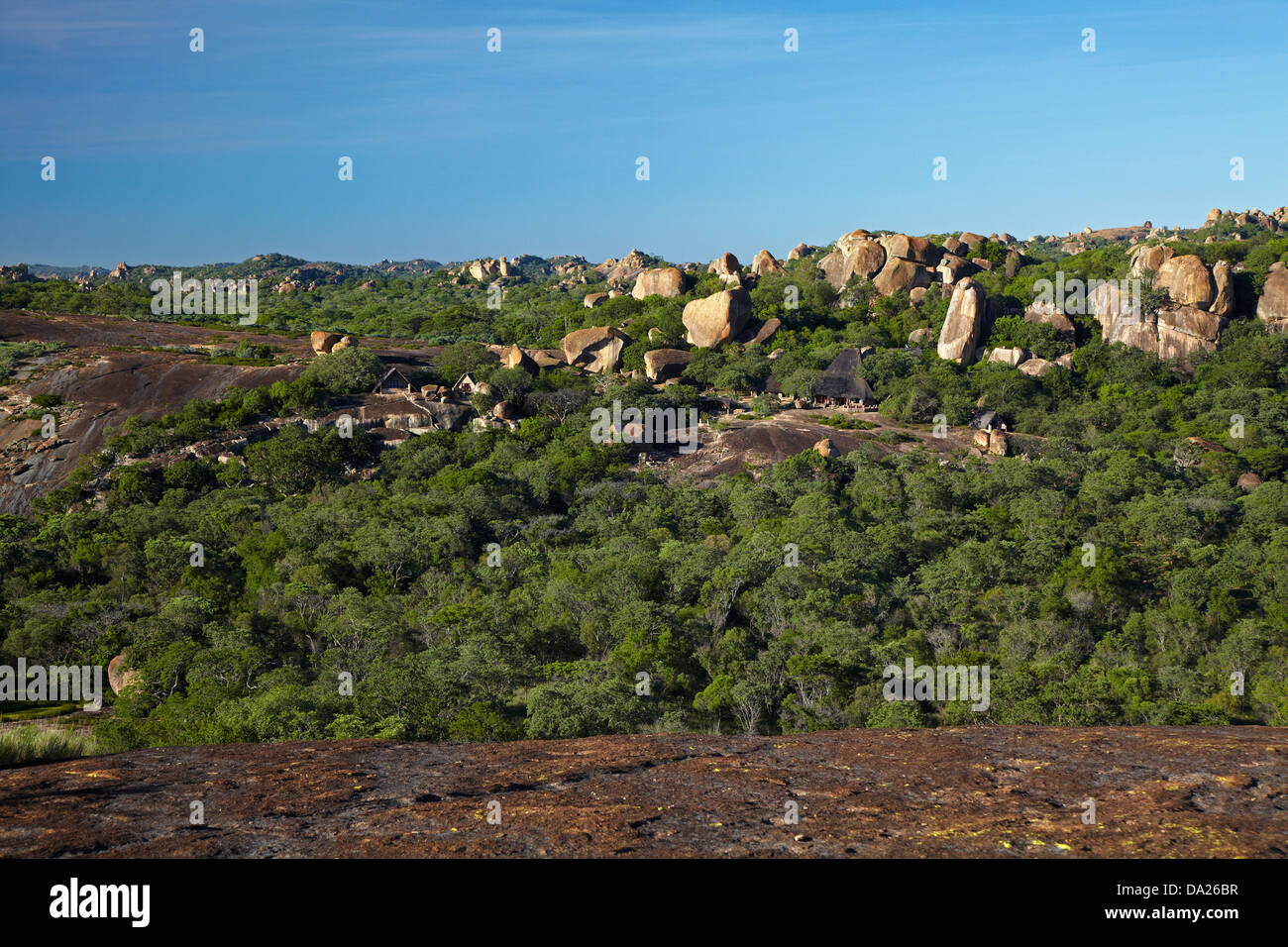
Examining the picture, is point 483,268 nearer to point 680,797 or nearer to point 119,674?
point 119,674

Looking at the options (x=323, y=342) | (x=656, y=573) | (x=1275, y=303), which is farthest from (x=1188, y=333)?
(x=323, y=342)

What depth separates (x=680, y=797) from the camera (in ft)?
17.7

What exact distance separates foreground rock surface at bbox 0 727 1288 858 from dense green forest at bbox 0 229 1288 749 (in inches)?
343

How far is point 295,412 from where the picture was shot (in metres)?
42.2

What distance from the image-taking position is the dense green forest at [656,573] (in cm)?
1753

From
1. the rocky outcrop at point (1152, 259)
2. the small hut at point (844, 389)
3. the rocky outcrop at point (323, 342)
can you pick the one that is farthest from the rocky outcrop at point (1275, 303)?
the rocky outcrop at point (323, 342)

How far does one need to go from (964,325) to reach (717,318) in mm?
15033

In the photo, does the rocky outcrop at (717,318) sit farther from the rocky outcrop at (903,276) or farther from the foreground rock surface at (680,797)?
the foreground rock surface at (680,797)

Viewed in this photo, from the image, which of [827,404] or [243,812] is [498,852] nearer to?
[243,812]

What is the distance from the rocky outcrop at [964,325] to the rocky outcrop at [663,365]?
15948 millimetres

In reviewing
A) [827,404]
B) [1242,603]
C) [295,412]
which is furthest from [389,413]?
[1242,603]
